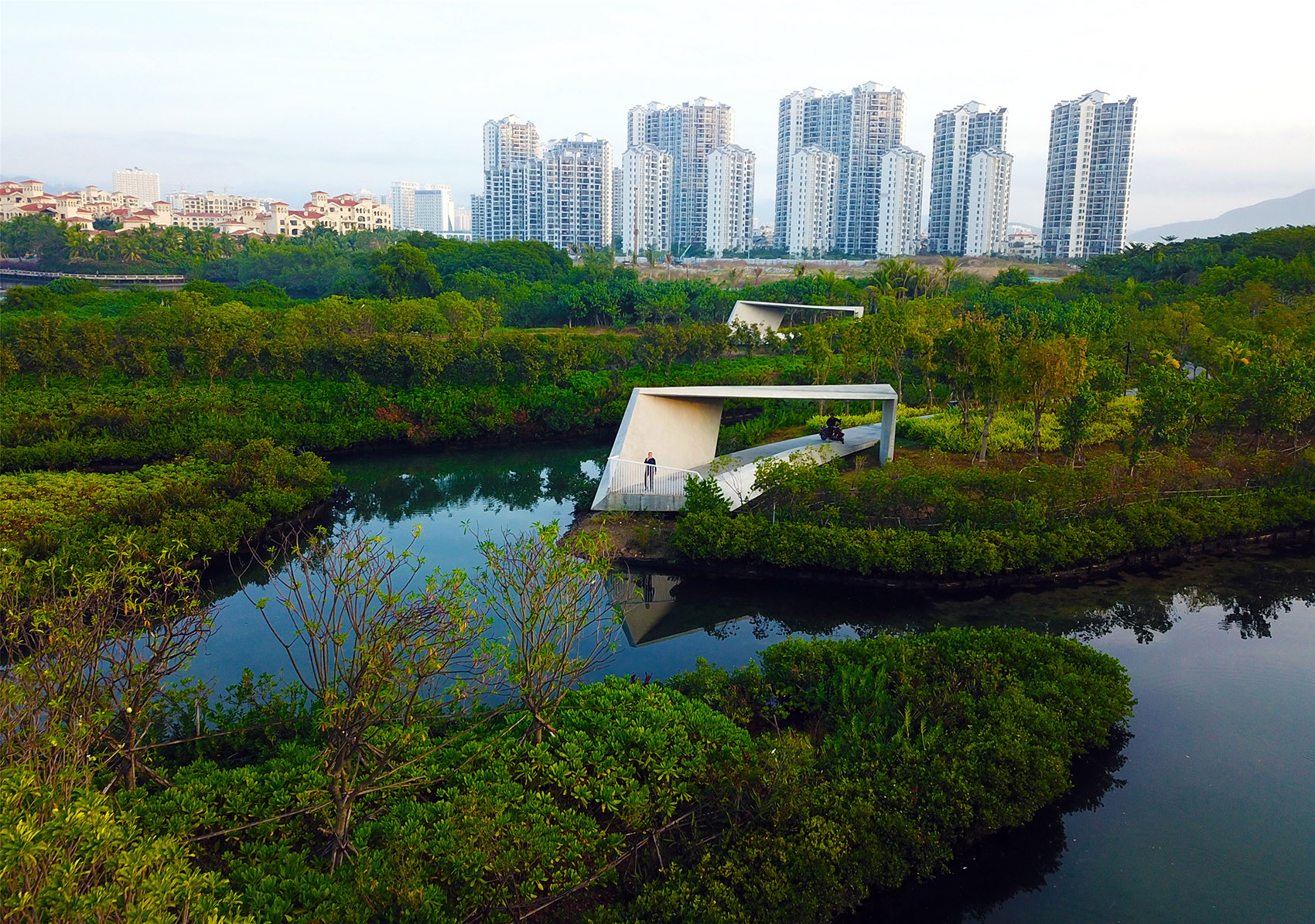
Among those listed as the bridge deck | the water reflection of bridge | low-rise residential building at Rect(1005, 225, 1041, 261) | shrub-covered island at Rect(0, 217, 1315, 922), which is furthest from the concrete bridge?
low-rise residential building at Rect(1005, 225, 1041, 261)

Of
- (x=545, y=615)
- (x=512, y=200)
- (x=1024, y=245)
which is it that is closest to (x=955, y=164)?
(x=1024, y=245)

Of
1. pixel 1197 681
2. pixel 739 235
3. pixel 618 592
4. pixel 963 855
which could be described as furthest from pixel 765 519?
pixel 739 235

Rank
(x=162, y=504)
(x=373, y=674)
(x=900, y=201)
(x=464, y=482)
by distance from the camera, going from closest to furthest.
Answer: (x=373, y=674)
(x=162, y=504)
(x=464, y=482)
(x=900, y=201)

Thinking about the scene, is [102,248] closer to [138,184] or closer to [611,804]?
[611,804]

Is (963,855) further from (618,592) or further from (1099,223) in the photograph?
(1099,223)

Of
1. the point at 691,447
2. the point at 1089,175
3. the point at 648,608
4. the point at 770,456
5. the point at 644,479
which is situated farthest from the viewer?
the point at 1089,175

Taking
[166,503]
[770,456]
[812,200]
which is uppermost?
[812,200]

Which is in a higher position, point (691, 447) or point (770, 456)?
point (770, 456)
